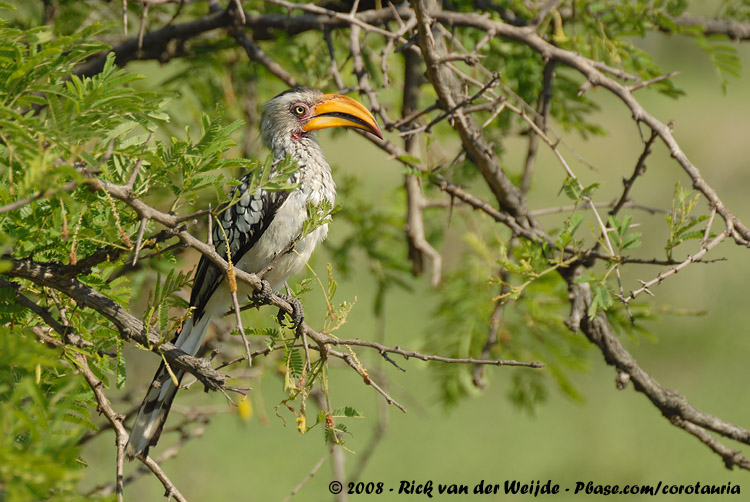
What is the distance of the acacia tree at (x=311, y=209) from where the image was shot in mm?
1572

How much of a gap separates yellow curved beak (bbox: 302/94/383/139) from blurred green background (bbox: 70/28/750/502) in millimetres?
2854

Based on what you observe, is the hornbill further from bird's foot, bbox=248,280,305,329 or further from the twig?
the twig

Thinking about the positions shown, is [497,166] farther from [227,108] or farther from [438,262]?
[227,108]

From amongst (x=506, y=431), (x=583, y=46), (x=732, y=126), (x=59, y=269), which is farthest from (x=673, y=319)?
(x=59, y=269)

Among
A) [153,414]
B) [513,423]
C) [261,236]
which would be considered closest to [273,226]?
[261,236]

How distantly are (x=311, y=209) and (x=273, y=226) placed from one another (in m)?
0.99

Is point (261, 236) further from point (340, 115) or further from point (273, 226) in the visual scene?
point (340, 115)

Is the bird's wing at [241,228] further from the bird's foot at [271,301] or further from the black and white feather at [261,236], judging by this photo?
the bird's foot at [271,301]

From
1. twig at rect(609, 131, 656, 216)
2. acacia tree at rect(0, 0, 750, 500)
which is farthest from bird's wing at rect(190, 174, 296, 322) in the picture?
twig at rect(609, 131, 656, 216)

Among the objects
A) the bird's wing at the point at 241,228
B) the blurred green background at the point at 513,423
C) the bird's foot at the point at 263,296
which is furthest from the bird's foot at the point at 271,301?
the blurred green background at the point at 513,423

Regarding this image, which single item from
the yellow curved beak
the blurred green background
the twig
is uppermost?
the twig

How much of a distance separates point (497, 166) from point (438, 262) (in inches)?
26.0

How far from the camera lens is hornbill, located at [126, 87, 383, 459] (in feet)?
8.78

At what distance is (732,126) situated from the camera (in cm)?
1388
